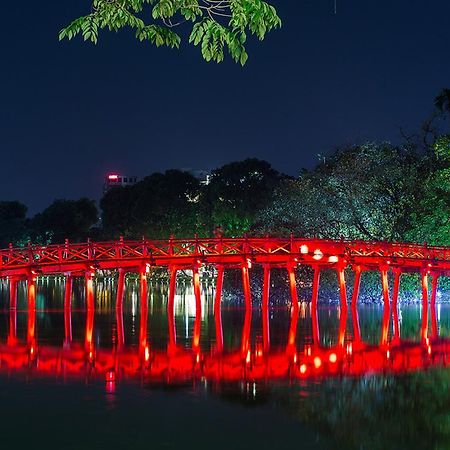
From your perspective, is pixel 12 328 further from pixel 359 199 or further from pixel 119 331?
pixel 359 199

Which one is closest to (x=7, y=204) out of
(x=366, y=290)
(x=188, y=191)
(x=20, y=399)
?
(x=188, y=191)

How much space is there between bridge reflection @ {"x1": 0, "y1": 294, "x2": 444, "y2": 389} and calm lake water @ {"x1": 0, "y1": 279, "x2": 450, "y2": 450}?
0.17 feet

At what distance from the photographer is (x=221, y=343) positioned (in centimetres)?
3161

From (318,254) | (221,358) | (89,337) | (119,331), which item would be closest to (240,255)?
(318,254)

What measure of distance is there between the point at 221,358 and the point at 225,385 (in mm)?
5299

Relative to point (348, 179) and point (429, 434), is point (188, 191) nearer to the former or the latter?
point (348, 179)

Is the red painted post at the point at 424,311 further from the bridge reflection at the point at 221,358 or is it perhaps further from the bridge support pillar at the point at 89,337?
the bridge support pillar at the point at 89,337

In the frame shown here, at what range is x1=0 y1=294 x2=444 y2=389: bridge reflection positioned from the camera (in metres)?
24.3

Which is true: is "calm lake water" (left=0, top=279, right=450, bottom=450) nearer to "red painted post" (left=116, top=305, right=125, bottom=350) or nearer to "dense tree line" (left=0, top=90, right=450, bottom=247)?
"red painted post" (left=116, top=305, right=125, bottom=350)

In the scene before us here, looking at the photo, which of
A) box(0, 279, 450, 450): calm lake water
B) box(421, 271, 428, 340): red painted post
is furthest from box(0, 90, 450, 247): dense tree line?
box(0, 279, 450, 450): calm lake water

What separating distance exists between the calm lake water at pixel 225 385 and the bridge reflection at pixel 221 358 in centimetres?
5

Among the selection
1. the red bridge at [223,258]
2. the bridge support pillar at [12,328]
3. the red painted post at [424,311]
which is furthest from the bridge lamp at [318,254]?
the bridge support pillar at [12,328]

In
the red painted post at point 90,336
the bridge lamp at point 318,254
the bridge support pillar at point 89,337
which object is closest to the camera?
the bridge support pillar at point 89,337

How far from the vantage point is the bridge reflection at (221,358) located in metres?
24.3
